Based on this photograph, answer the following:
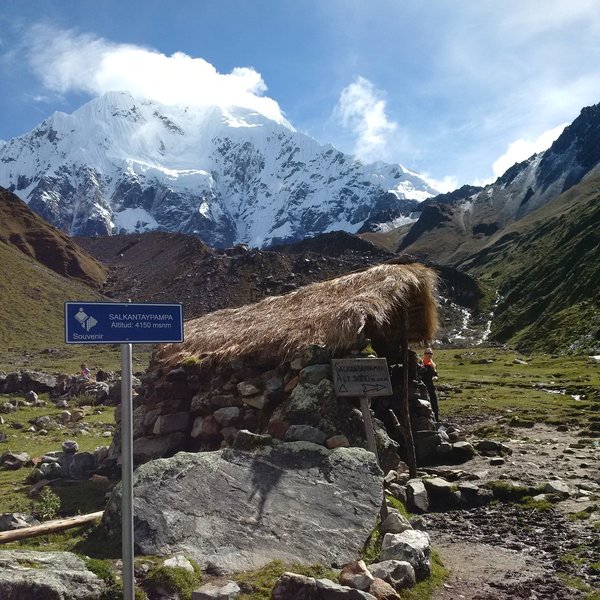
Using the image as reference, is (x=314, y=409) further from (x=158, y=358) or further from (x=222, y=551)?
(x=158, y=358)

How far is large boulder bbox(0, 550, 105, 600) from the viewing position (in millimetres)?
5828

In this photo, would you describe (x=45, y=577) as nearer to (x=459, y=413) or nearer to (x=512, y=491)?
(x=512, y=491)

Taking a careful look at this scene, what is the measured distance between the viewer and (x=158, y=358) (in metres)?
16.6

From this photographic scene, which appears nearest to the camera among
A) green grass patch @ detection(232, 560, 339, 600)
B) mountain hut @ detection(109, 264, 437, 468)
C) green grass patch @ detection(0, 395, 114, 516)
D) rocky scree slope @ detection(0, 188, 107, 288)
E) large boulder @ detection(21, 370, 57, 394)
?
green grass patch @ detection(232, 560, 339, 600)

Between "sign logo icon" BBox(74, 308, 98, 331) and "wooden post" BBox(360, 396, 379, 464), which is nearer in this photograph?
"sign logo icon" BBox(74, 308, 98, 331)

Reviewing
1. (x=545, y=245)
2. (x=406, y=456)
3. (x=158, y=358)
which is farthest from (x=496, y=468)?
(x=545, y=245)

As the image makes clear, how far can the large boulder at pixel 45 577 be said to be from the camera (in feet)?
19.1

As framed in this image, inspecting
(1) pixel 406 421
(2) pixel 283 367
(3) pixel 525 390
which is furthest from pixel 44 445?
(3) pixel 525 390

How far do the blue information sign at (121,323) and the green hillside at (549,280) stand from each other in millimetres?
56989

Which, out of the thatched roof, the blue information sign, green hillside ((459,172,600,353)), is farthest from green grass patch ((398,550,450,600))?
green hillside ((459,172,600,353))

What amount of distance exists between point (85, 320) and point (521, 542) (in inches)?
300

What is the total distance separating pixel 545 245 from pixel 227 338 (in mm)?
128059

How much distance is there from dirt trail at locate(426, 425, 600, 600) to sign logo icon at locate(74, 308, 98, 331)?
5.45 meters

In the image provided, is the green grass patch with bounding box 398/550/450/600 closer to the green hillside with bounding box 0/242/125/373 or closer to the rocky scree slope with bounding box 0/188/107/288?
the green hillside with bounding box 0/242/125/373
